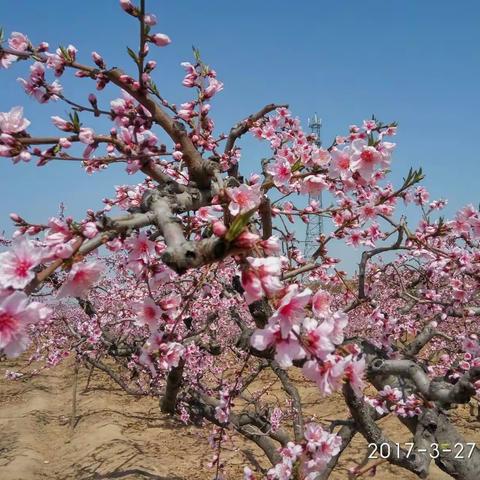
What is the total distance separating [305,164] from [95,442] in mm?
7160

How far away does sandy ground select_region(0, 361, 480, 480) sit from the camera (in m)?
6.60

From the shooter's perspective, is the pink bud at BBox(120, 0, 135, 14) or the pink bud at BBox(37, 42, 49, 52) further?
the pink bud at BBox(37, 42, 49, 52)

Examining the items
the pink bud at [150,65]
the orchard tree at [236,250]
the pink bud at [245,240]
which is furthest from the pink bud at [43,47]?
the pink bud at [245,240]

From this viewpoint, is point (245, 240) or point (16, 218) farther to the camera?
point (16, 218)

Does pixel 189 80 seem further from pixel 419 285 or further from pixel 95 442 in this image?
pixel 95 442

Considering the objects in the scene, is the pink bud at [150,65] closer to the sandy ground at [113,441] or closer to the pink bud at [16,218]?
the pink bud at [16,218]

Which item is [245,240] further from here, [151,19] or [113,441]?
[113,441]

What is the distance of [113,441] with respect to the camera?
7648 mm

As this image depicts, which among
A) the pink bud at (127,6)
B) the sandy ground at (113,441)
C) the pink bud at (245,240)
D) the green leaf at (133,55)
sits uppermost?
the pink bud at (127,6)

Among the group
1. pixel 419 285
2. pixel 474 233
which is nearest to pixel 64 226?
pixel 474 233

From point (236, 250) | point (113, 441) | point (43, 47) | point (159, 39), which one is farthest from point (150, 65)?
point (113, 441)

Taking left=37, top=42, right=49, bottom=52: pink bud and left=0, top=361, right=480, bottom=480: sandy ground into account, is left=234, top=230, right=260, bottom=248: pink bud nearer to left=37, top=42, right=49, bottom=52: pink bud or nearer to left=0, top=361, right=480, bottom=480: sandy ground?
left=37, top=42, right=49, bottom=52: pink bud

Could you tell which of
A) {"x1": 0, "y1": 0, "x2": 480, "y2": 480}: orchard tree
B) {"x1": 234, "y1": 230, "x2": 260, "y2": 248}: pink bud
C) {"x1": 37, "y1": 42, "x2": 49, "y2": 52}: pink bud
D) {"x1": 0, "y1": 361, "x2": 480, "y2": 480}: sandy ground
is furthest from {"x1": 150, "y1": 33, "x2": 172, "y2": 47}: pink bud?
{"x1": 0, "y1": 361, "x2": 480, "y2": 480}: sandy ground

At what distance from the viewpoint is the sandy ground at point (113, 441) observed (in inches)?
260
